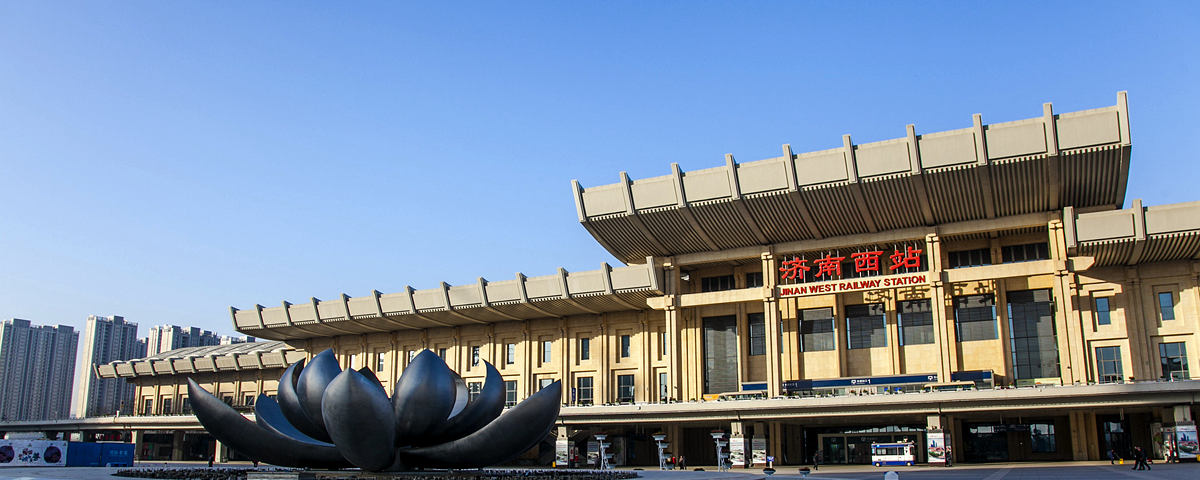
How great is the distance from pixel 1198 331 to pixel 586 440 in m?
31.7

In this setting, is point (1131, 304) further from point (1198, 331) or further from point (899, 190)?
point (899, 190)

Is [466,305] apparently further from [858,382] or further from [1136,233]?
[1136,233]

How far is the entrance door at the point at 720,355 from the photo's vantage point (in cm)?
5300

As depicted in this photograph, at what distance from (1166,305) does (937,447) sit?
44.1 ft

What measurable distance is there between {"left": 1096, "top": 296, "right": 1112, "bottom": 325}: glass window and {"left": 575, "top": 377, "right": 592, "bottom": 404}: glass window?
96.3 ft

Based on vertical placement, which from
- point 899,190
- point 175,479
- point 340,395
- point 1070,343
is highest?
→ point 899,190

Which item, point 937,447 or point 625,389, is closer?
point 937,447

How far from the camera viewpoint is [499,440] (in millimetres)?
24078

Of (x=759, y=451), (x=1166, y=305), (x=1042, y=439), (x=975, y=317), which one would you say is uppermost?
(x=1166, y=305)

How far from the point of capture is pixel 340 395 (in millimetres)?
21766

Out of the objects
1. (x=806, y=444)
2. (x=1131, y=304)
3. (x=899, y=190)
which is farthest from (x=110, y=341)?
(x=1131, y=304)

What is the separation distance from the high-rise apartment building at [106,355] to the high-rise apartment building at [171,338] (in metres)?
2.66

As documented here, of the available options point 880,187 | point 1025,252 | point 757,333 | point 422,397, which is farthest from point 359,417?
point 1025,252

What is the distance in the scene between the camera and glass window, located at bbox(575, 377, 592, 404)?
58531mm
